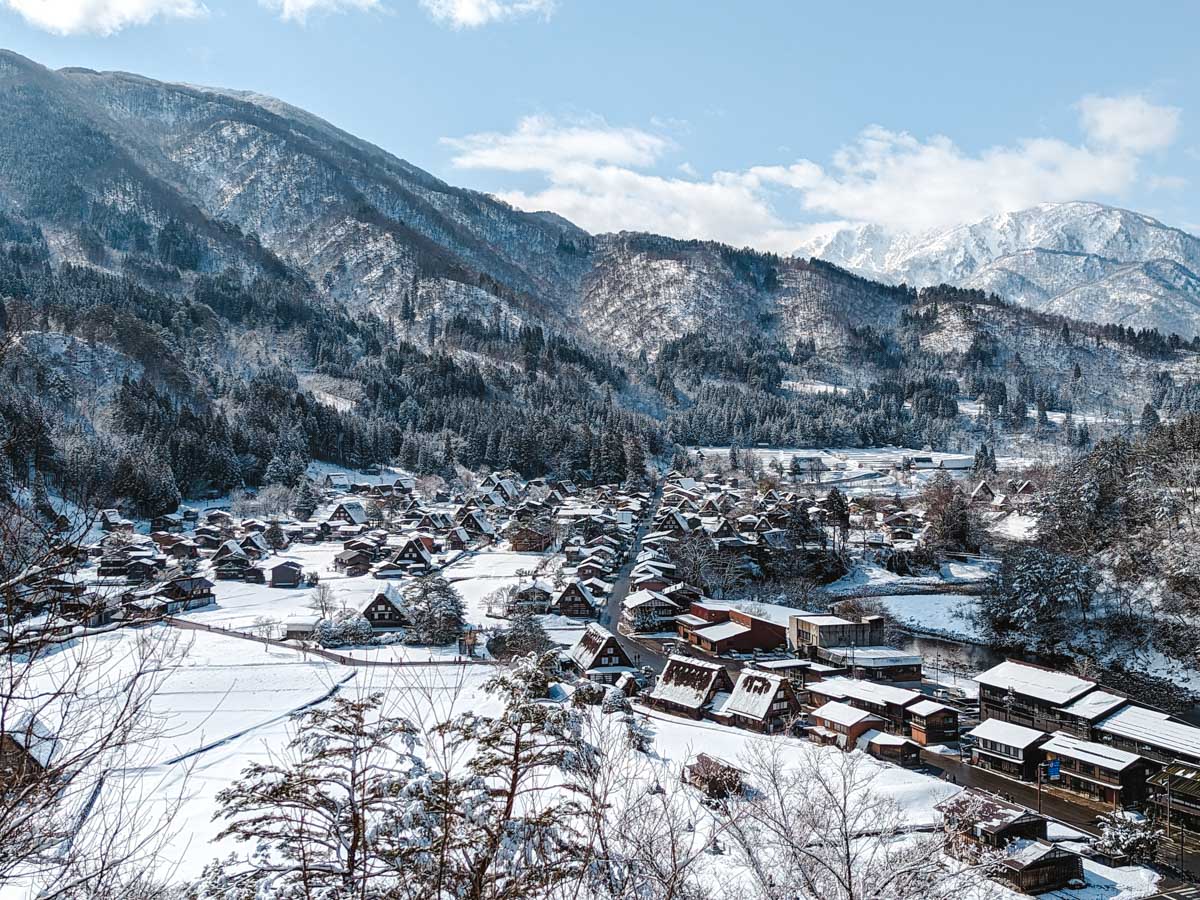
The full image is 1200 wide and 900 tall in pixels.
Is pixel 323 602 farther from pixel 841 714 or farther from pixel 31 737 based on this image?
pixel 31 737

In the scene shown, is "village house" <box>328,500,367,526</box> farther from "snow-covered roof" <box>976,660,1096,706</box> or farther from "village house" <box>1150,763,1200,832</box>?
"village house" <box>1150,763,1200,832</box>

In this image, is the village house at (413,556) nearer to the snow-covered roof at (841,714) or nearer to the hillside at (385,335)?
the hillside at (385,335)

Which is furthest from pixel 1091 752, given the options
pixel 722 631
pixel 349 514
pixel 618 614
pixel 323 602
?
pixel 349 514

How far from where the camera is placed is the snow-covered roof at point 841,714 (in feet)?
58.9

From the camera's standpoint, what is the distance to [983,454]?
73188 millimetres

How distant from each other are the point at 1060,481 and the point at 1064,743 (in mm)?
25665

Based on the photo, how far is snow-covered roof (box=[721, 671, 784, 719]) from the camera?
18.5 metres

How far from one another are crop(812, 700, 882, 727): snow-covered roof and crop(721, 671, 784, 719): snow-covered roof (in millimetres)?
1260

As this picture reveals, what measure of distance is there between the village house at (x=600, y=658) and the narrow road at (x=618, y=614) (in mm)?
1179

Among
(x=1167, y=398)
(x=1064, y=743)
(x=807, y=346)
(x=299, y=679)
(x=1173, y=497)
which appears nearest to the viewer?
(x=1064, y=743)

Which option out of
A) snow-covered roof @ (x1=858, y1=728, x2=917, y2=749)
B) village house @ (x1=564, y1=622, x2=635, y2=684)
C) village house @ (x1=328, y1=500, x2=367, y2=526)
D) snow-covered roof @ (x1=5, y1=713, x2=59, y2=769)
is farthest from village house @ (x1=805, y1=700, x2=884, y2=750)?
village house @ (x1=328, y1=500, x2=367, y2=526)

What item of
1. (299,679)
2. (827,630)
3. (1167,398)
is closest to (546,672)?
(299,679)

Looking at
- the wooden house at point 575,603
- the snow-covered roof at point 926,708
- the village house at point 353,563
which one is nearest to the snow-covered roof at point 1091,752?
the snow-covered roof at point 926,708

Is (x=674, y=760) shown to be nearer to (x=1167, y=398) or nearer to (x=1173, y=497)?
(x=1173, y=497)
